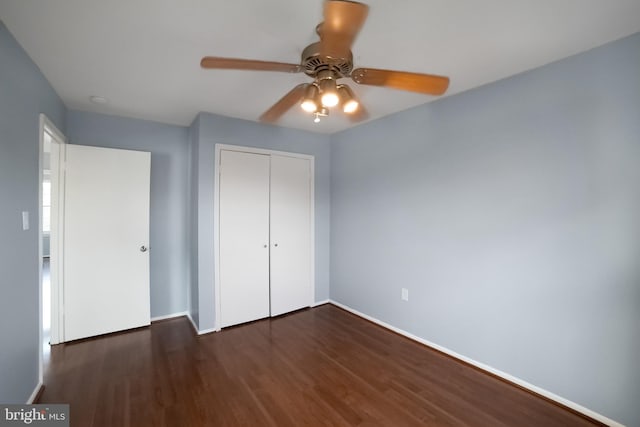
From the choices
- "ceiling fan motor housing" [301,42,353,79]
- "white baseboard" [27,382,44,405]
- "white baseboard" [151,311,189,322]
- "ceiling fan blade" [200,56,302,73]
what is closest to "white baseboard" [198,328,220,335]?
"white baseboard" [151,311,189,322]

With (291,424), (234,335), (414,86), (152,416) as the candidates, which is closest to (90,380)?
(152,416)

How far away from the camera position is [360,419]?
5.89ft

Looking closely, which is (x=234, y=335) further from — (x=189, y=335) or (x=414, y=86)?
(x=414, y=86)

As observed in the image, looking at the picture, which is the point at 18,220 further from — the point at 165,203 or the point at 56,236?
the point at 165,203

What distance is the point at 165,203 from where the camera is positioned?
3.41 metres

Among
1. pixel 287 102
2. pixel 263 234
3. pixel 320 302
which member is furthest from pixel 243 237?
pixel 287 102

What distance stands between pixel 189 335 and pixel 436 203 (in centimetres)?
285

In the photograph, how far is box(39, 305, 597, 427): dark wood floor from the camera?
5.95 feet

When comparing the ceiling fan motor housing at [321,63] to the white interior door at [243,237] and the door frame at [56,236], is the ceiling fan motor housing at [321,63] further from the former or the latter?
the door frame at [56,236]

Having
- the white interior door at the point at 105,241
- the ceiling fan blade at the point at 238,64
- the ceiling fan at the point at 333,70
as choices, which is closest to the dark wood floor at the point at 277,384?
the white interior door at the point at 105,241

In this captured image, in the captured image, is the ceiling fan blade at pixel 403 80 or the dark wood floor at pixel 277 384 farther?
the dark wood floor at pixel 277 384

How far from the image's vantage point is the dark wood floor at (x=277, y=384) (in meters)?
1.81

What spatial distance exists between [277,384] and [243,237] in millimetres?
1622

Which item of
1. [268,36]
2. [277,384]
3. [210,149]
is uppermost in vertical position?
[268,36]
